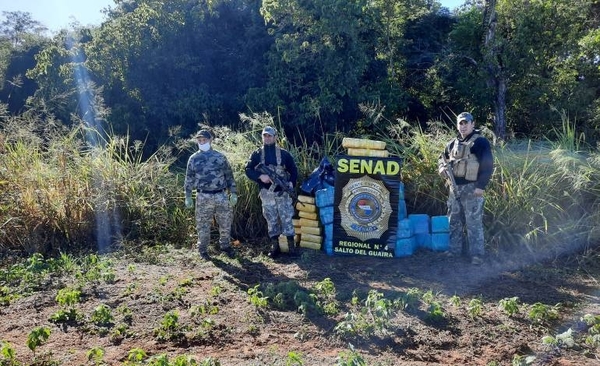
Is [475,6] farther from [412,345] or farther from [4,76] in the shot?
[4,76]

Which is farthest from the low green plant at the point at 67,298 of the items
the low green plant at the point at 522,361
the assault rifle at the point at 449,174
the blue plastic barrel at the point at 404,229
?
the assault rifle at the point at 449,174

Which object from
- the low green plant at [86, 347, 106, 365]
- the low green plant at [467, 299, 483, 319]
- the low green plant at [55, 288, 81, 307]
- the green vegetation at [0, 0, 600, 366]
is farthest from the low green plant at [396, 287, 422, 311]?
the low green plant at [55, 288, 81, 307]

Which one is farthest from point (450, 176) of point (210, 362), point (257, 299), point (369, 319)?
point (210, 362)

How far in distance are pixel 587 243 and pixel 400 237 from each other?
226 centimetres

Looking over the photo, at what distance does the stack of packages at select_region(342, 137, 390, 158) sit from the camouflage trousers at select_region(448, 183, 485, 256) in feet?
3.31

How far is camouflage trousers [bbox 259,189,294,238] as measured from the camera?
7262 mm

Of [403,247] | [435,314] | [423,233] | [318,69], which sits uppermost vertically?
[318,69]

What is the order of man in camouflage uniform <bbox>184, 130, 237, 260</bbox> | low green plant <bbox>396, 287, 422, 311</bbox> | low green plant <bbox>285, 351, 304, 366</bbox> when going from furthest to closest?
man in camouflage uniform <bbox>184, 130, 237, 260</bbox>, low green plant <bbox>396, 287, 422, 311</bbox>, low green plant <bbox>285, 351, 304, 366</bbox>

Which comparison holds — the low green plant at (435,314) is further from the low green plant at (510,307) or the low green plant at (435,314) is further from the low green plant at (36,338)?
the low green plant at (36,338)

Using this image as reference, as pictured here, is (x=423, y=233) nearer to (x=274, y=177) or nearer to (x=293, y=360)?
(x=274, y=177)

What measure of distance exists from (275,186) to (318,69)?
13.8ft

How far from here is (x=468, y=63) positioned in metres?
11.9

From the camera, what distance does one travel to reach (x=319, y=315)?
5.02 m

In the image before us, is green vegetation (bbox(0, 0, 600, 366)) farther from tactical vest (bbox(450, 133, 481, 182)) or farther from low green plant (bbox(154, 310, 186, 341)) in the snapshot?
tactical vest (bbox(450, 133, 481, 182))
